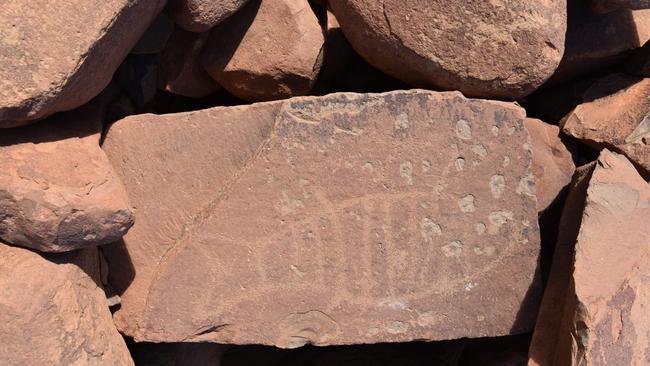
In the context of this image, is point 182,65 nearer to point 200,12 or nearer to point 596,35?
point 200,12

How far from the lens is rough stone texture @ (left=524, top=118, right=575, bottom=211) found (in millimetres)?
1788

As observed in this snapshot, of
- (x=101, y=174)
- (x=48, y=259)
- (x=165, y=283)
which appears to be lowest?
(x=165, y=283)

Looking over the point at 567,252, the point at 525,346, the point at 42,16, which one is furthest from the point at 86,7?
the point at 525,346

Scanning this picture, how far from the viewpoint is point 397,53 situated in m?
1.65

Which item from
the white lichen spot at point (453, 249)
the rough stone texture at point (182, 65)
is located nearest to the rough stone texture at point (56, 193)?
the rough stone texture at point (182, 65)

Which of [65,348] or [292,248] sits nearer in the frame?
[65,348]

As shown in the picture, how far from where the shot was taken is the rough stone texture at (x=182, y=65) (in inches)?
69.8

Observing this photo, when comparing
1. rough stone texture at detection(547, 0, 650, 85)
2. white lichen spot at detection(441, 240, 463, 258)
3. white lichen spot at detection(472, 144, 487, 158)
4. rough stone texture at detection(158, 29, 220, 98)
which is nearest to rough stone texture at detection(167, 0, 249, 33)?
rough stone texture at detection(158, 29, 220, 98)

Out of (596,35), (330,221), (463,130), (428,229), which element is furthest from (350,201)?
(596,35)

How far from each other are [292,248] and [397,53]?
515 mm

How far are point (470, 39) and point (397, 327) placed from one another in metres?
0.69

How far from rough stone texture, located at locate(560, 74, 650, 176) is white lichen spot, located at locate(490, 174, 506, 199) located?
1.11 feet

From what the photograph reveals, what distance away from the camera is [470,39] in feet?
5.19

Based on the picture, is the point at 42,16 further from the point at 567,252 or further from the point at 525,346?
the point at 525,346
